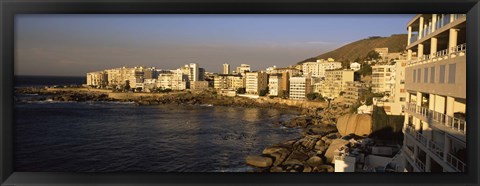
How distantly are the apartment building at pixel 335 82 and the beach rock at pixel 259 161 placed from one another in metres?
6.44

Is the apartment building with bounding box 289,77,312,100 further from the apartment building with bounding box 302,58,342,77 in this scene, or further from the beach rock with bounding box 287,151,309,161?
the beach rock with bounding box 287,151,309,161

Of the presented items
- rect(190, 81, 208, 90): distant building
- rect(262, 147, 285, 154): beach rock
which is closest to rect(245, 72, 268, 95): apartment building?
rect(190, 81, 208, 90): distant building

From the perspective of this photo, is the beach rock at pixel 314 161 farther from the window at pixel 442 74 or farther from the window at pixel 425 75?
the window at pixel 442 74

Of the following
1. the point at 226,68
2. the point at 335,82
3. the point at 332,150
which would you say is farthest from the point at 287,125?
the point at 332,150

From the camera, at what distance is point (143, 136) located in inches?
435

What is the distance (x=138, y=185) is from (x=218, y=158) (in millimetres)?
8303

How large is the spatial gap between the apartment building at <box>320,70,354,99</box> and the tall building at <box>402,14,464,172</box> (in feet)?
35.6

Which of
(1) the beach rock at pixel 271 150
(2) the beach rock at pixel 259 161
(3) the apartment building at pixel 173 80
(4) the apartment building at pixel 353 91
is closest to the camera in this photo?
(2) the beach rock at pixel 259 161

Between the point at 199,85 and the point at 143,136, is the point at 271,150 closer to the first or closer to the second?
the point at 143,136

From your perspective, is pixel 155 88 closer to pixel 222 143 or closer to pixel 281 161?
pixel 222 143

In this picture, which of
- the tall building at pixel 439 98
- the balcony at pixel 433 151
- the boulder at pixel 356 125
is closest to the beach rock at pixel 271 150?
the boulder at pixel 356 125

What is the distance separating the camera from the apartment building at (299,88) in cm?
1383
